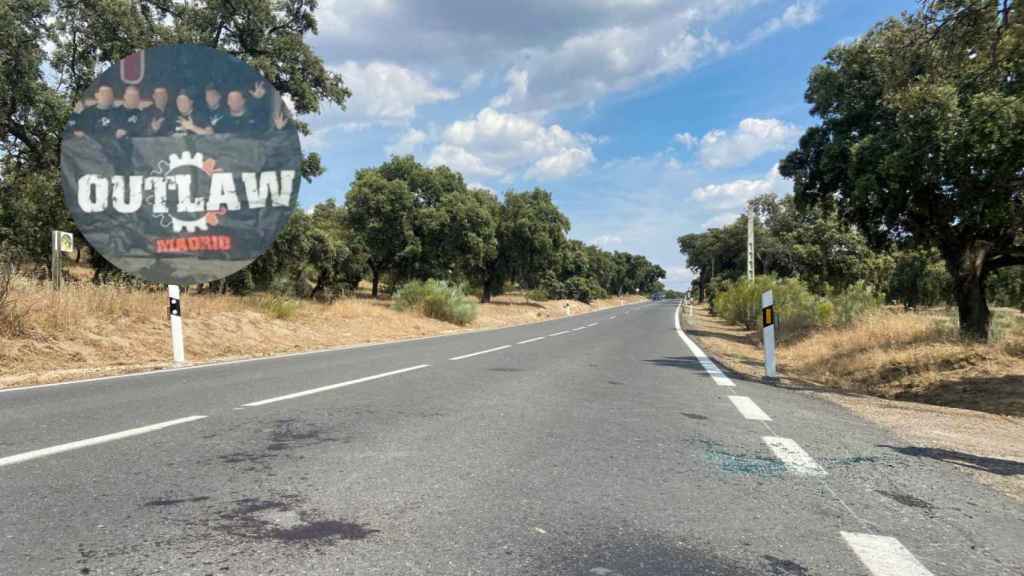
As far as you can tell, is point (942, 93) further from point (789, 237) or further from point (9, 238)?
point (789, 237)

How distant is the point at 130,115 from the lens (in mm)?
11352

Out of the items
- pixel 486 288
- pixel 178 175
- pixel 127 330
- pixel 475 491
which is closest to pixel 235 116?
pixel 178 175

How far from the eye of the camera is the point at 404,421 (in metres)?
5.63

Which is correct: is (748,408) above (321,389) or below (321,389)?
below

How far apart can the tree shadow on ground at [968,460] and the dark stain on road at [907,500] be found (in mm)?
1236

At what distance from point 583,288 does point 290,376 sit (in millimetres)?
74695

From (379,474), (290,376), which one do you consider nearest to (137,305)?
(290,376)

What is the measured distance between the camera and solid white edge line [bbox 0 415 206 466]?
4086mm

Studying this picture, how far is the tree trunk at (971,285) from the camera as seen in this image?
50.5 ft

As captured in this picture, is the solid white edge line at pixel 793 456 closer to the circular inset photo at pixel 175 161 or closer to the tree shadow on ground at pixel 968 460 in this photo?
the tree shadow on ground at pixel 968 460

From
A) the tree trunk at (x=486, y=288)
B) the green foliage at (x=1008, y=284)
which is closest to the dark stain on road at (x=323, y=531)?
the tree trunk at (x=486, y=288)

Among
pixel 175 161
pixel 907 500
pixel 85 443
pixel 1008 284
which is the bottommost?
pixel 907 500

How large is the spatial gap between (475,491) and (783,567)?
1.64m

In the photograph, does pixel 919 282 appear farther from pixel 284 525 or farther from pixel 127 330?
pixel 284 525
